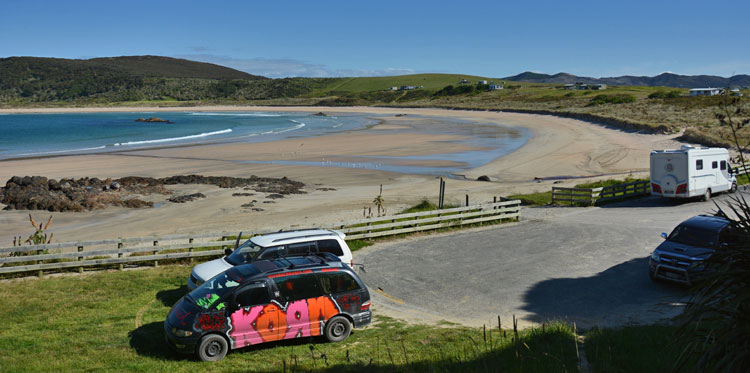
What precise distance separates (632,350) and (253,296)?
253 inches

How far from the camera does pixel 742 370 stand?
4391 millimetres

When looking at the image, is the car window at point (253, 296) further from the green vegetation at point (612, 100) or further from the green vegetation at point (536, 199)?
the green vegetation at point (612, 100)

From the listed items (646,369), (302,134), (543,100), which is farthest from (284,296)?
(543,100)

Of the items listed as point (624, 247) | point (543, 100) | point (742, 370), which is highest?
point (543, 100)

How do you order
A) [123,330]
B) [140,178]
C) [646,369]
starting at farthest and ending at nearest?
[140,178] → [123,330] → [646,369]

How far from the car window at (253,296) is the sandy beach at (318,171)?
13.5 m

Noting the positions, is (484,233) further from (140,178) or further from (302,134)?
(302,134)

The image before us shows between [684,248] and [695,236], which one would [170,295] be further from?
[695,236]

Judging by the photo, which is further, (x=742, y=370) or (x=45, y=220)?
(x=45, y=220)

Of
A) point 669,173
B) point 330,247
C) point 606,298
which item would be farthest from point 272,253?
point 669,173

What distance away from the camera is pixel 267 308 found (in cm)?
1033

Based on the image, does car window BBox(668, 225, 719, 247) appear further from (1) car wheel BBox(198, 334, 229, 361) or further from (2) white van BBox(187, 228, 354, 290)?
(1) car wheel BBox(198, 334, 229, 361)

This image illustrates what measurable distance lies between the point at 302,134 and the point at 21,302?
66.7 meters

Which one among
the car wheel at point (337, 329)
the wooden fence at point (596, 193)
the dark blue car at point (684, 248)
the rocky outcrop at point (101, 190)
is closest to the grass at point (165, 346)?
the car wheel at point (337, 329)
